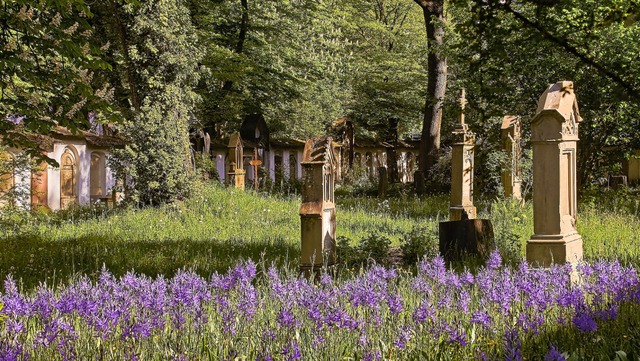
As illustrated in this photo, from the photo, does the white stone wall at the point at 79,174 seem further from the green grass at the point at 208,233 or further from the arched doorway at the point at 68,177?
the green grass at the point at 208,233

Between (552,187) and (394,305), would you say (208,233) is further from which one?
(394,305)

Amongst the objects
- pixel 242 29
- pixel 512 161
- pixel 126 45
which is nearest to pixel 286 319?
pixel 512 161

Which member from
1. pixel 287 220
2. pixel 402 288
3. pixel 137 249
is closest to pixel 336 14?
pixel 287 220

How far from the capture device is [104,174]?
26.4 metres

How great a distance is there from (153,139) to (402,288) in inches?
477

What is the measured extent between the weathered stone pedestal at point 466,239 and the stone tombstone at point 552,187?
3.96 ft

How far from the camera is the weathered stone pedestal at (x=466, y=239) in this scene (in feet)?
30.6

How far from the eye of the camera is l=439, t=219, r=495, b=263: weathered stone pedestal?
9.32 m

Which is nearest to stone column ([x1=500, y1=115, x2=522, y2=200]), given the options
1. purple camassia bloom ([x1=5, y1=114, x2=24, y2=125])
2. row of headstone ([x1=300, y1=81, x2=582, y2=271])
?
row of headstone ([x1=300, y1=81, x2=582, y2=271])

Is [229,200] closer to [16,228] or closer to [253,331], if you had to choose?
[16,228]

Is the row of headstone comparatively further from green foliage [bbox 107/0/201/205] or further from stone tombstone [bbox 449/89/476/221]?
green foliage [bbox 107/0/201/205]

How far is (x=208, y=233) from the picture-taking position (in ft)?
42.5

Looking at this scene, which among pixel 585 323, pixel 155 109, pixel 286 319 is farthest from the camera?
pixel 155 109

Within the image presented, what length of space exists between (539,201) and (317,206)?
8.21 ft
